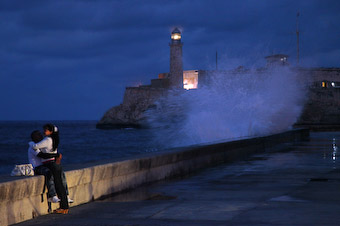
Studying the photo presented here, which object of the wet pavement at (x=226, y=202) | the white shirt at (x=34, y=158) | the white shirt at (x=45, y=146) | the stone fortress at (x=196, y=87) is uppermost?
the stone fortress at (x=196, y=87)

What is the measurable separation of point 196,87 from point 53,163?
101854 millimetres

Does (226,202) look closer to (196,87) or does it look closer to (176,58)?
(176,58)

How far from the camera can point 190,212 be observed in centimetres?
755

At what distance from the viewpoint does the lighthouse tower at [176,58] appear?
101812 mm

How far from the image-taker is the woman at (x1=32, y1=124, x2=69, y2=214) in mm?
7496

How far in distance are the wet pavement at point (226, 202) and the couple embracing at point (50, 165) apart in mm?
270

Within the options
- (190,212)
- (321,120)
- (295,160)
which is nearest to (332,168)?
(295,160)

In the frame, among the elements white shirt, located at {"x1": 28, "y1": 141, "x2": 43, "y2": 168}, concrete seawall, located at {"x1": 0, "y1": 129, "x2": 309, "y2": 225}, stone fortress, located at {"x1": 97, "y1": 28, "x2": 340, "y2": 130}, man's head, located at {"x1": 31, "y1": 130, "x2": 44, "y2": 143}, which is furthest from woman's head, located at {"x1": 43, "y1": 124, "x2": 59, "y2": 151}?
stone fortress, located at {"x1": 97, "y1": 28, "x2": 340, "y2": 130}

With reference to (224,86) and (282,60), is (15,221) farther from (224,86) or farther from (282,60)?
(282,60)

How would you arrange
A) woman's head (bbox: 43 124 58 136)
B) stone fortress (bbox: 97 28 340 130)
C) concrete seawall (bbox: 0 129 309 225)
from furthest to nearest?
stone fortress (bbox: 97 28 340 130)
woman's head (bbox: 43 124 58 136)
concrete seawall (bbox: 0 129 309 225)

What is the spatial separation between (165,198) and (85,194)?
1.36 m

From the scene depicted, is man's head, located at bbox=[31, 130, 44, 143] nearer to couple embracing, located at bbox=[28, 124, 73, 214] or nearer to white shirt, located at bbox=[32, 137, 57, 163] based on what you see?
couple embracing, located at bbox=[28, 124, 73, 214]

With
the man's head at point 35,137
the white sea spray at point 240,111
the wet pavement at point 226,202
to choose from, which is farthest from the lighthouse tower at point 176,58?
the man's head at point 35,137

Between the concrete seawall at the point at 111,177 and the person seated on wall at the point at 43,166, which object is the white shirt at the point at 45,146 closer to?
the person seated on wall at the point at 43,166
